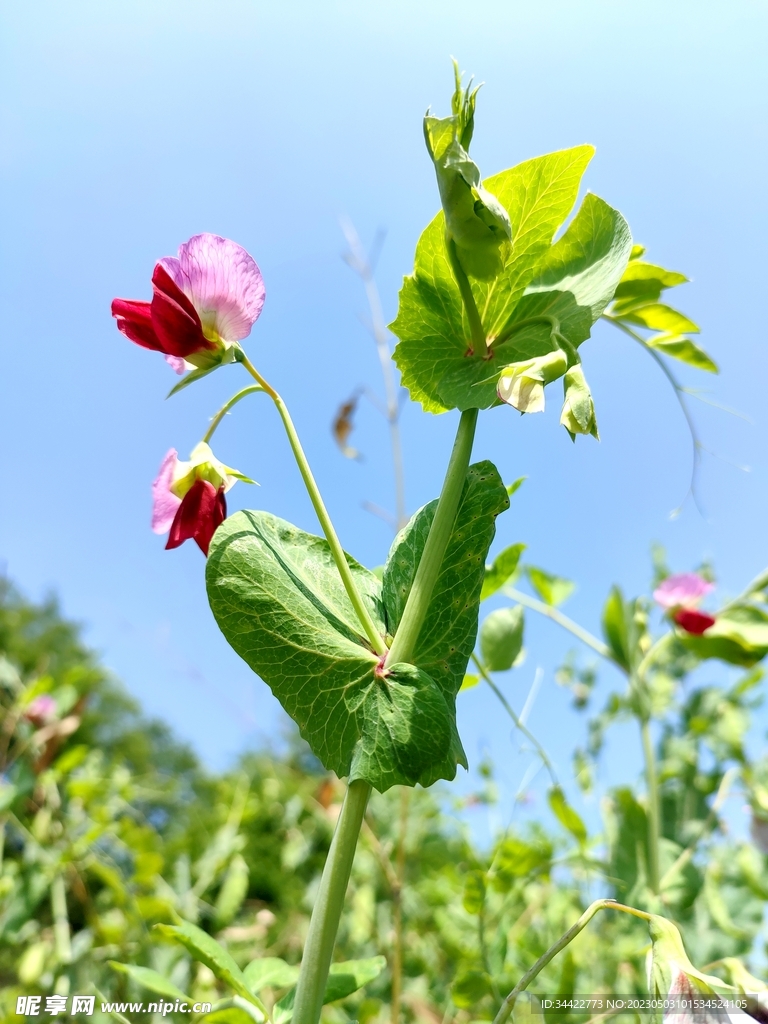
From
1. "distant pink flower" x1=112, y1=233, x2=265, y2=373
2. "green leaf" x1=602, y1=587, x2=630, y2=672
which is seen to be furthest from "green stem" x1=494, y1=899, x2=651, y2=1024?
"green leaf" x1=602, y1=587, x2=630, y2=672

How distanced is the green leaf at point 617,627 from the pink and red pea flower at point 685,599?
0.05 m

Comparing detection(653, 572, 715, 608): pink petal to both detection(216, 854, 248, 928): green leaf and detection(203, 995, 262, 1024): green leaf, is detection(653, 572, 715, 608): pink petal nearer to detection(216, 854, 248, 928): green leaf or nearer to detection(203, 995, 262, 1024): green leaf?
detection(203, 995, 262, 1024): green leaf

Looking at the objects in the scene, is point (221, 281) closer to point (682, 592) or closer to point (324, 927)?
point (324, 927)

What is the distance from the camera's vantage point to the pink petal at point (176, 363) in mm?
452

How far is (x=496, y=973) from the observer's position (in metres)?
0.68

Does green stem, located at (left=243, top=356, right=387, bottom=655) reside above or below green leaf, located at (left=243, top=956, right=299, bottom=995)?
above

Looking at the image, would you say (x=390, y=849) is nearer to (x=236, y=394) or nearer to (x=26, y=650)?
(x=236, y=394)

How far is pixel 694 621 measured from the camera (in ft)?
2.81

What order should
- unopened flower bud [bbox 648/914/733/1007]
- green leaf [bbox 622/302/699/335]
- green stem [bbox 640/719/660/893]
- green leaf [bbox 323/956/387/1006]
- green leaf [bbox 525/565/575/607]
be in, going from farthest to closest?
green leaf [bbox 525/565/575/607], green stem [bbox 640/719/660/893], green leaf [bbox 622/302/699/335], green leaf [bbox 323/956/387/1006], unopened flower bud [bbox 648/914/733/1007]

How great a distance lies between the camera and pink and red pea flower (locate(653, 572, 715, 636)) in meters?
0.86

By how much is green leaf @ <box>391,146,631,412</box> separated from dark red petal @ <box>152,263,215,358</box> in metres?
0.14

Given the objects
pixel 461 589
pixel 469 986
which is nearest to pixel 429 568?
pixel 461 589

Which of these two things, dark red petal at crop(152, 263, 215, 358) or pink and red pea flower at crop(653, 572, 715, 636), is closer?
dark red petal at crop(152, 263, 215, 358)

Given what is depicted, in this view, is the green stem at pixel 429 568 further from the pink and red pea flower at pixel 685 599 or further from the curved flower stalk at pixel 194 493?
the pink and red pea flower at pixel 685 599
